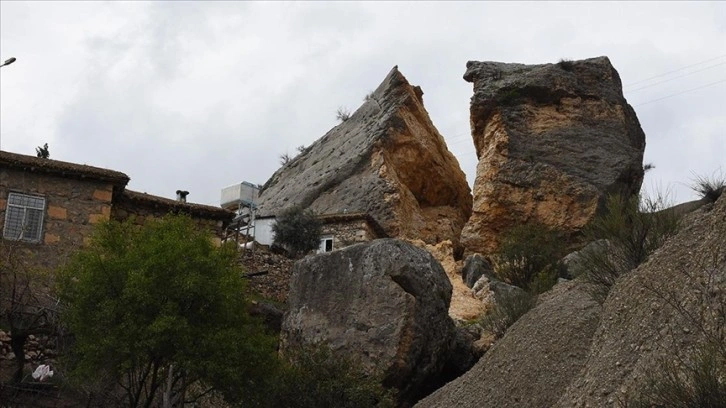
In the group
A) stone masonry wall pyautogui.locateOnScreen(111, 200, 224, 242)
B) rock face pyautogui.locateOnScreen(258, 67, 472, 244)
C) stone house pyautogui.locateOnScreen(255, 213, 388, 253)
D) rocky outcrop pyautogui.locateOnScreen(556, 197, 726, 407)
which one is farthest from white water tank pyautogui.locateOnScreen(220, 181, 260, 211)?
rocky outcrop pyautogui.locateOnScreen(556, 197, 726, 407)

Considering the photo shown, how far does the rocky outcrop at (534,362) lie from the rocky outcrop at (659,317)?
3.89 ft

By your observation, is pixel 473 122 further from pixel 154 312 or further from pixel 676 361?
pixel 676 361

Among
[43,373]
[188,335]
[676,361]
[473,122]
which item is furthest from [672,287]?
[473,122]

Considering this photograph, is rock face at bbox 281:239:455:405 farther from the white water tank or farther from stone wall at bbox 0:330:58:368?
the white water tank

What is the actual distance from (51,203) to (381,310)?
8.11 m

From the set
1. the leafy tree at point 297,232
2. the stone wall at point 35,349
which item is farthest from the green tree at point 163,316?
the leafy tree at point 297,232

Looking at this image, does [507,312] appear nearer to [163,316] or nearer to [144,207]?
[163,316]

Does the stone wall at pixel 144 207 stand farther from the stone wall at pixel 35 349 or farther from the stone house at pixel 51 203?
the stone wall at pixel 35 349

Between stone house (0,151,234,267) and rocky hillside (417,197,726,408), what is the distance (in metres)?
9.02

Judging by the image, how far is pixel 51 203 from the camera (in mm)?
21750

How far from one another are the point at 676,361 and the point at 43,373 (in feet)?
38.9

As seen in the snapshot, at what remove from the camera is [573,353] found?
1661 centimetres

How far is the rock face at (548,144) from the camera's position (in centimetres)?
3459

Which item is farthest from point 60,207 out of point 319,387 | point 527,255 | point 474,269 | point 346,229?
point 527,255
